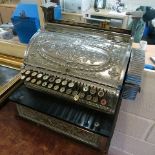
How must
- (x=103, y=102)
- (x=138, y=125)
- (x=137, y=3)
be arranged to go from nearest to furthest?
1. (x=103, y=102)
2. (x=138, y=125)
3. (x=137, y=3)

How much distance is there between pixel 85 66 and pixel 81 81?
7 centimetres

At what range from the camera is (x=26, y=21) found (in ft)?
3.28

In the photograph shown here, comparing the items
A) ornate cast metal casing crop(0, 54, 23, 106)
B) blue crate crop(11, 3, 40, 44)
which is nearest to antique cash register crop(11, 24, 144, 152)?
ornate cast metal casing crop(0, 54, 23, 106)

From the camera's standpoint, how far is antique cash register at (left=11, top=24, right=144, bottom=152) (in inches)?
23.8

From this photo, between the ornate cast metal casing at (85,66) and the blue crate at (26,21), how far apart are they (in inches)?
9.9

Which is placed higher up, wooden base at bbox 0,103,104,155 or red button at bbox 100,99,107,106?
red button at bbox 100,99,107,106

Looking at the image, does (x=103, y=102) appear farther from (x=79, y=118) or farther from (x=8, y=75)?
(x=8, y=75)

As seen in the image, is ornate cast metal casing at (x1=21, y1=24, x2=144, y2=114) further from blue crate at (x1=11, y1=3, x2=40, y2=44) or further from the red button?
blue crate at (x1=11, y1=3, x2=40, y2=44)

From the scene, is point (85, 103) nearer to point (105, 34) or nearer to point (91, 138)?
point (91, 138)

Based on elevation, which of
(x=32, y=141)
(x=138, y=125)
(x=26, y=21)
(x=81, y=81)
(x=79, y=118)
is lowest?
(x=138, y=125)

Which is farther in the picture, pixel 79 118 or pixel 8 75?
pixel 8 75

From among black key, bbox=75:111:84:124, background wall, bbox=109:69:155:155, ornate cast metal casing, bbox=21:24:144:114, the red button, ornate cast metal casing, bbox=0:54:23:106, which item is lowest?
background wall, bbox=109:69:155:155

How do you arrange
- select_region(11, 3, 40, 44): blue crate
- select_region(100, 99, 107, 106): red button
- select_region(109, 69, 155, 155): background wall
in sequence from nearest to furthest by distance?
select_region(100, 99, 107, 106): red button
select_region(109, 69, 155, 155): background wall
select_region(11, 3, 40, 44): blue crate

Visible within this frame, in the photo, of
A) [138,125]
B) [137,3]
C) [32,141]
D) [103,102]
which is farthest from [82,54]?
[137,3]
